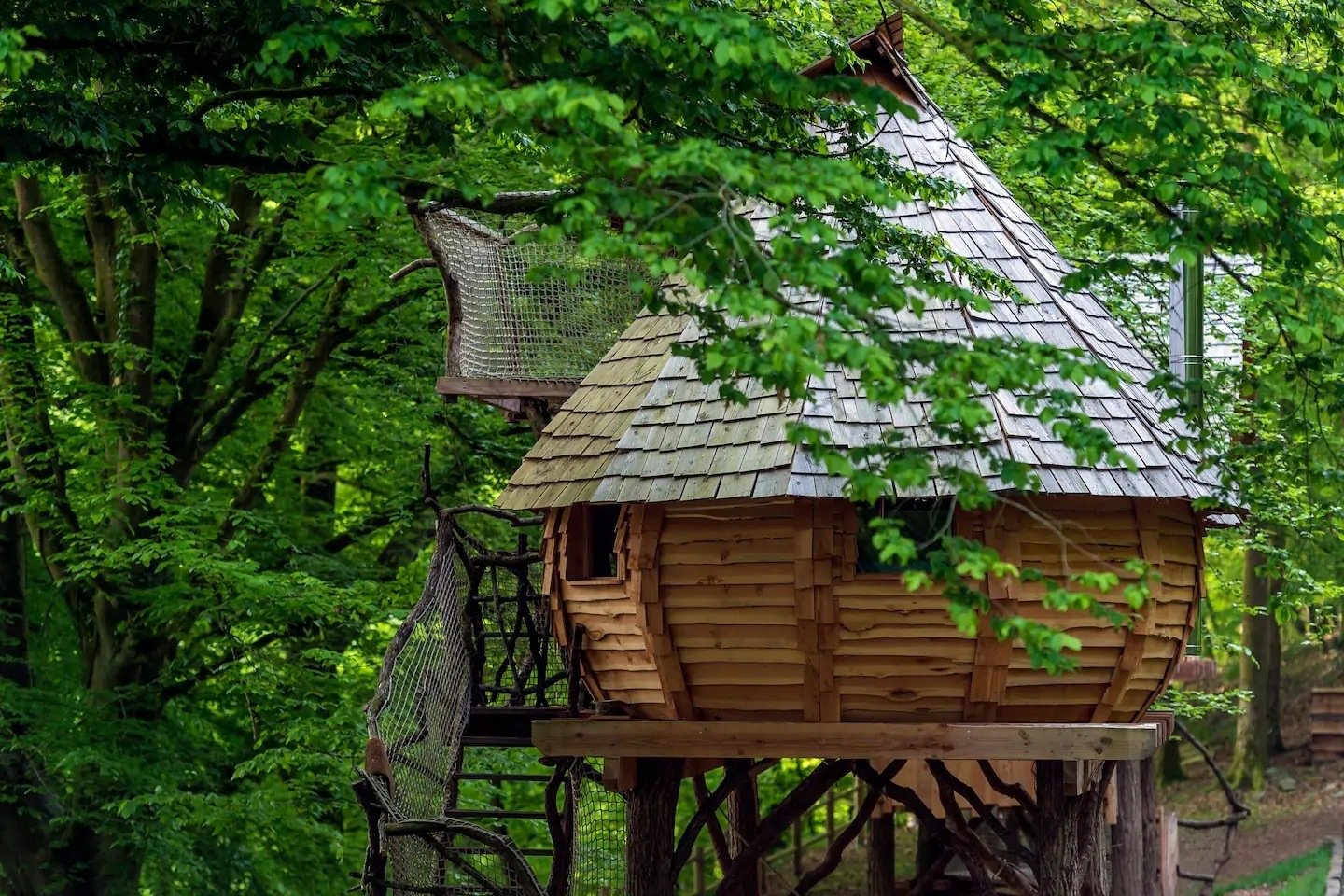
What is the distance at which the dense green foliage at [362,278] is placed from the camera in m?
5.77

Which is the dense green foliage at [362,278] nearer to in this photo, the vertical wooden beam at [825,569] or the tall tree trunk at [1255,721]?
the vertical wooden beam at [825,569]

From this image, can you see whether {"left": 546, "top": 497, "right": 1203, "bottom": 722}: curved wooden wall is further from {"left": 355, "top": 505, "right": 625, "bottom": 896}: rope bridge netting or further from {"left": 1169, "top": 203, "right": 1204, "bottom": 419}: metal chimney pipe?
{"left": 1169, "top": 203, "right": 1204, "bottom": 419}: metal chimney pipe

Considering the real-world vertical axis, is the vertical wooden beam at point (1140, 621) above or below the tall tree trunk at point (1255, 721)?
above

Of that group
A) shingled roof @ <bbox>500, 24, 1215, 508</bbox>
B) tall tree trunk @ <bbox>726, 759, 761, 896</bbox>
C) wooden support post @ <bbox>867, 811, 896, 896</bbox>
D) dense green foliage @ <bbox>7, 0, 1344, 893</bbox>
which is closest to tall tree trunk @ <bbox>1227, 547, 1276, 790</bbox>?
dense green foliage @ <bbox>7, 0, 1344, 893</bbox>

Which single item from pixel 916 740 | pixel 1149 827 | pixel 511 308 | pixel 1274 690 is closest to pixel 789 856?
pixel 1274 690

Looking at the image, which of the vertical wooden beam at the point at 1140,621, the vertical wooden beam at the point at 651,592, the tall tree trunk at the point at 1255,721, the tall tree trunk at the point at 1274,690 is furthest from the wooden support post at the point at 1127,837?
the tall tree trunk at the point at 1255,721

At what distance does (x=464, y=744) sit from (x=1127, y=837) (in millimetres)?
5854

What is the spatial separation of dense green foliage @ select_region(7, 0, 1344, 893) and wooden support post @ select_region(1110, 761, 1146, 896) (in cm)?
239

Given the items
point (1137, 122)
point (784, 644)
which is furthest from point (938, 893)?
point (1137, 122)

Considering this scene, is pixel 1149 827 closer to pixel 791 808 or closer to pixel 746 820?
pixel 746 820

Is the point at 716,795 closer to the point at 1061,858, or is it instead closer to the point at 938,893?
the point at 1061,858

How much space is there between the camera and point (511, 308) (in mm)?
10633

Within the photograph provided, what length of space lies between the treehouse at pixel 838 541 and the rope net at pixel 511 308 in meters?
1.17

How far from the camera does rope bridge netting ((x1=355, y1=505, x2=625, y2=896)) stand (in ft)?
26.8
